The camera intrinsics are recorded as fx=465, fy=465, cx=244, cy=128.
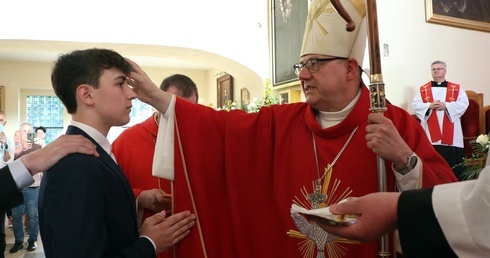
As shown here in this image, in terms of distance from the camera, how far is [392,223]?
108 centimetres

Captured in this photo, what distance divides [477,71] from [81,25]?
7.18 metres

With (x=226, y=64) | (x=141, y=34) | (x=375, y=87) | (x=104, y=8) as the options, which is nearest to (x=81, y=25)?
(x=104, y=8)

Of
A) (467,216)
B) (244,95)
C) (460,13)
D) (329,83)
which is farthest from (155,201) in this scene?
(244,95)

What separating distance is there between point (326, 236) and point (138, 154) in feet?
4.14

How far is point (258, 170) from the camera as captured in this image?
2133 mm

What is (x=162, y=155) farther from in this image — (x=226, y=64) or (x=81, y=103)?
(x=226, y=64)

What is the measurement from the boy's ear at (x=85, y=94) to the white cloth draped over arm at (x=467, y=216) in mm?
1129

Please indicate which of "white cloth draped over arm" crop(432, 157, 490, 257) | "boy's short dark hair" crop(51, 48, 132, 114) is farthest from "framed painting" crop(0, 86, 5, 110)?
"white cloth draped over arm" crop(432, 157, 490, 257)

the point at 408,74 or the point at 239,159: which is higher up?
the point at 408,74

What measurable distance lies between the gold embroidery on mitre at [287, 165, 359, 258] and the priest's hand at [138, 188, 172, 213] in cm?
54

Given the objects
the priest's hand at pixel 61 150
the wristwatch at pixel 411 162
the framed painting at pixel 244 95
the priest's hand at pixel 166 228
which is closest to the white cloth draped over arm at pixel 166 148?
the priest's hand at pixel 166 228

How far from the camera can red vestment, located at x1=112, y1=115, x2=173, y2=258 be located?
101 inches

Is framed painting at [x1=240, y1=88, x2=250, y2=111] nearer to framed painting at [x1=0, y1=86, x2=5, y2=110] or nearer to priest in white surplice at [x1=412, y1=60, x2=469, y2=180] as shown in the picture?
priest in white surplice at [x1=412, y1=60, x2=469, y2=180]

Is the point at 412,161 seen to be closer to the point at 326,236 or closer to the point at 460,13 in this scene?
the point at 326,236
